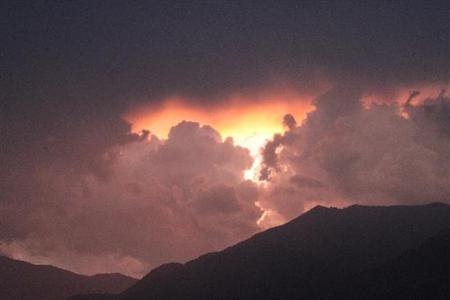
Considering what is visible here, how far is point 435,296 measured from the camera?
200 metres
